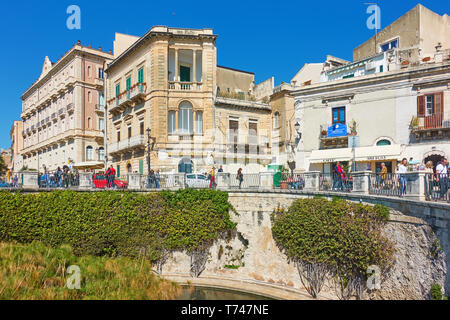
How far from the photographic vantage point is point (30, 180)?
58.1 ft

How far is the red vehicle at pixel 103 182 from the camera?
1867 centimetres

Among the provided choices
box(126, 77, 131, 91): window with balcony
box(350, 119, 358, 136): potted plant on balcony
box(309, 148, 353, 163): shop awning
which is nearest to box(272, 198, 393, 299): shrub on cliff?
box(309, 148, 353, 163): shop awning

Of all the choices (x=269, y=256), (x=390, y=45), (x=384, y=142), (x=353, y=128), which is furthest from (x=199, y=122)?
(x=390, y=45)

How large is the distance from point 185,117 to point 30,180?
11.2 metres

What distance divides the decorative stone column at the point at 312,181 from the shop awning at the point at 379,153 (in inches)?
247

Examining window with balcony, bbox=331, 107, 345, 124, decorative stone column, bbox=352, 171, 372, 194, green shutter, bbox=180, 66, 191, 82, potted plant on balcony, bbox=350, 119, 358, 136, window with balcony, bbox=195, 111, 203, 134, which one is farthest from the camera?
green shutter, bbox=180, 66, 191, 82

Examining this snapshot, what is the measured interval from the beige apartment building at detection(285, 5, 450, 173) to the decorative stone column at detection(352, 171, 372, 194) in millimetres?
4767

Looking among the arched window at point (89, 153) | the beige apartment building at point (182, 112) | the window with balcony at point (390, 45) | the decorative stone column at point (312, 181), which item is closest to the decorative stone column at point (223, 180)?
the decorative stone column at point (312, 181)

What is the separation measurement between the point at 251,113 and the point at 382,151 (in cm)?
1184

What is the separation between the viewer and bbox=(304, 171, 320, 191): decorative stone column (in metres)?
15.4

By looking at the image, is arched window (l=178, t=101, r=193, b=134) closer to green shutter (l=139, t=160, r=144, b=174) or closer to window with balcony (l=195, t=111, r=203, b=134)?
window with balcony (l=195, t=111, r=203, b=134)

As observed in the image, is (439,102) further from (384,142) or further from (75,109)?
(75,109)

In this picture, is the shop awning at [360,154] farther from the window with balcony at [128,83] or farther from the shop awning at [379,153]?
the window with balcony at [128,83]

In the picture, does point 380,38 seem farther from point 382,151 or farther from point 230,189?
point 230,189
